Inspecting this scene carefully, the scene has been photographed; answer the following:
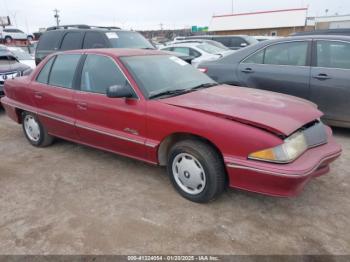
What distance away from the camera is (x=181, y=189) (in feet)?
11.1

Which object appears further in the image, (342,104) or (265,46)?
(265,46)

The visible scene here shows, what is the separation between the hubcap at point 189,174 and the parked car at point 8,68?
529 centimetres

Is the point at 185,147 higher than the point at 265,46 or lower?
lower

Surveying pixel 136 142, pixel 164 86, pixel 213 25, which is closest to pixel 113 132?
pixel 136 142

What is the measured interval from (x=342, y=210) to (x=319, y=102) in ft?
7.21

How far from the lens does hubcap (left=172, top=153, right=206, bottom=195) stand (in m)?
3.17

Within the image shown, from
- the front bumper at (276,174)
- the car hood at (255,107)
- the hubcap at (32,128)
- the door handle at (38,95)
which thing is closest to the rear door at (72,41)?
the hubcap at (32,128)

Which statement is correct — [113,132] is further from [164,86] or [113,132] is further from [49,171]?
[49,171]

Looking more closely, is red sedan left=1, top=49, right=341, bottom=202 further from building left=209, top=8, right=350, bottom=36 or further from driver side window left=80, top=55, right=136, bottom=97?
building left=209, top=8, right=350, bottom=36

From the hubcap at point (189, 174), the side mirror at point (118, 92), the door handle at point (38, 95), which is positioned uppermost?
the side mirror at point (118, 92)

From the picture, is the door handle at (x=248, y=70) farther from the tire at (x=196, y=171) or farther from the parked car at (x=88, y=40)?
the tire at (x=196, y=171)

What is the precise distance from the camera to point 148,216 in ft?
10.1

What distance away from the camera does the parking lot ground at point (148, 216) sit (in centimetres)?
266

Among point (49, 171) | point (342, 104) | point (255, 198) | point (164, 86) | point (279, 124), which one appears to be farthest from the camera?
point (342, 104)
